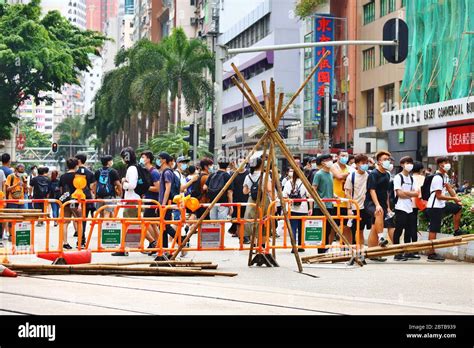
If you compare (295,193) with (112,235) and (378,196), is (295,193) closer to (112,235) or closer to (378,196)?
(378,196)

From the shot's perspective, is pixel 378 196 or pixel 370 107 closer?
pixel 378 196

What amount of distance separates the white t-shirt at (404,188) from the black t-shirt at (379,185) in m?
0.40

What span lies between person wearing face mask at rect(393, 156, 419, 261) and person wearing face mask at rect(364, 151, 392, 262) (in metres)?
0.26

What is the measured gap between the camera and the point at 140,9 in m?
162

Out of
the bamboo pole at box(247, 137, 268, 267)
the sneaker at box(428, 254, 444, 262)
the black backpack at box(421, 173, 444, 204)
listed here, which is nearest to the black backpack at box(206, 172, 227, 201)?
the black backpack at box(421, 173, 444, 204)

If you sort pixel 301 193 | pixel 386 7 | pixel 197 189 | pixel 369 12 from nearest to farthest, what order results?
pixel 301 193, pixel 197 189, pixel 386 7, pixel 369 12

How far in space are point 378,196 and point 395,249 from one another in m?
1.84

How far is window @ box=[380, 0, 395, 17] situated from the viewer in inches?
2305

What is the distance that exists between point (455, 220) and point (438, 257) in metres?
0.92

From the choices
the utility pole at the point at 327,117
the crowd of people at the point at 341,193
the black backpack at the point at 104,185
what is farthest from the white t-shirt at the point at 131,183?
the utility pole at the point at 327,117

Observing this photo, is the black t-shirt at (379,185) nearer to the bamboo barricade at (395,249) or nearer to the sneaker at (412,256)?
the sneaker at (412,256)

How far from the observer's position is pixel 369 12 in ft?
206

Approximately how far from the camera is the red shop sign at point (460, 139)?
145 ft

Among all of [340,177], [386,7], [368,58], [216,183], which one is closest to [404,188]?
[340,177]
